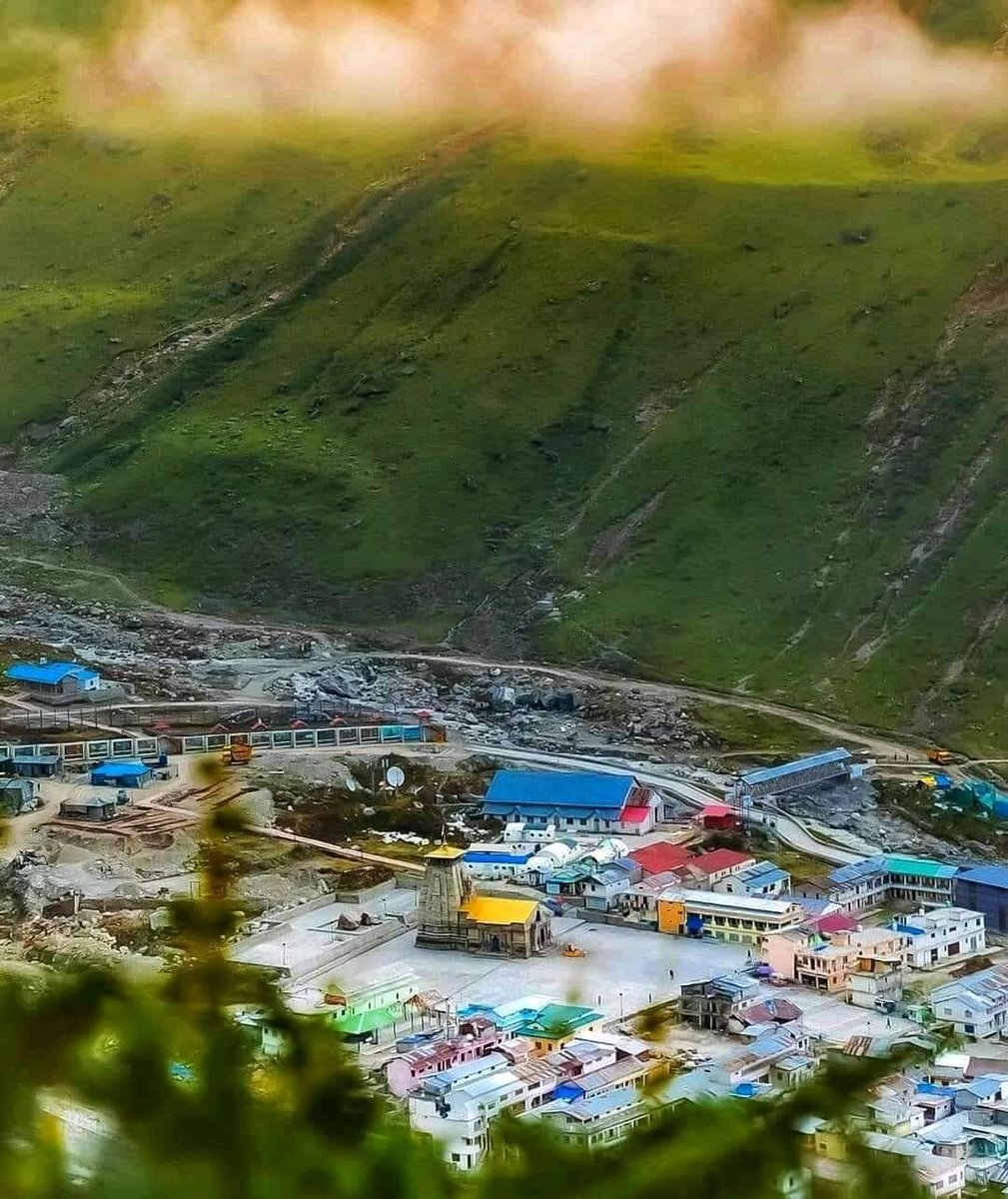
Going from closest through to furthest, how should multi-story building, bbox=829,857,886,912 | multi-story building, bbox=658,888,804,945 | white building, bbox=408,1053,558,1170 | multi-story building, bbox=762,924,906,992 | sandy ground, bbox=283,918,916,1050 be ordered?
white building, bbox=408,1053,558,1170 < sandy ground, bbox=283,918,916,1050 < multi-story building, bbox=762,924,906,992 < multi-story building, bbox=658,888,804,945 < multi-story building, bbox=829,857,886,912

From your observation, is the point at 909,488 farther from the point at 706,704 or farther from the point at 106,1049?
the point at 106,1049

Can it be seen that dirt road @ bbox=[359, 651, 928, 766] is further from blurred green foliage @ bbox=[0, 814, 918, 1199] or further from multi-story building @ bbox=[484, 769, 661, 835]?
blurred green foliage @ bbox=[0, 814, 918, 1199]

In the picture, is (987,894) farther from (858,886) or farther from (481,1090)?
(481,1090)

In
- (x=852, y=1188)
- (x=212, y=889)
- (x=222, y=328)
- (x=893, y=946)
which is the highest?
(x=222, y=328)

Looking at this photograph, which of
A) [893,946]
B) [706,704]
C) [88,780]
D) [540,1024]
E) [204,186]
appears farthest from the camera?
[204,186]

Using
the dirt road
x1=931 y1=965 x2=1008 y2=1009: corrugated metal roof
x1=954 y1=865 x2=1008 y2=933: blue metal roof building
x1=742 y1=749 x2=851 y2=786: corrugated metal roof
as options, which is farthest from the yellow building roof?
the dirt road

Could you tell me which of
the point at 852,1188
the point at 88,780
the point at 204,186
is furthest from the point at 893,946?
the point at 204,186

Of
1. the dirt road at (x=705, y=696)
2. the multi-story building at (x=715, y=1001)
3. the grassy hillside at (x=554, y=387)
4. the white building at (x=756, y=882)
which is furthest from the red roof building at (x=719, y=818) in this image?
the multi-story building at (x=715, y=1001)
